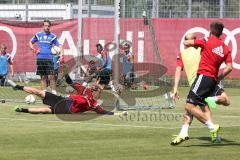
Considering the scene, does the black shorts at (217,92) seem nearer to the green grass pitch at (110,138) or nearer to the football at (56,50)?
the green grass pitch at (110,138)

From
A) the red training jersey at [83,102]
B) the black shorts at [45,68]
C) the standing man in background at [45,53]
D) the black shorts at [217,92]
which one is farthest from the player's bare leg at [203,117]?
the black shorts at [45,68]

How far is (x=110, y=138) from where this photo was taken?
1538cm

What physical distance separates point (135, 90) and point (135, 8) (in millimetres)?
6576

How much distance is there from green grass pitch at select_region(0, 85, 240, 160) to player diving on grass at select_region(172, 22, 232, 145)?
60 cm

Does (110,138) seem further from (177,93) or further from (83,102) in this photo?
(83,102)

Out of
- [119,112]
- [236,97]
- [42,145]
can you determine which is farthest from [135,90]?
[42,145]

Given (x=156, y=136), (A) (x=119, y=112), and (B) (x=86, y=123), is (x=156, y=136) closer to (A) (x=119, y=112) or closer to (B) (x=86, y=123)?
(B) (x=86, y=123)

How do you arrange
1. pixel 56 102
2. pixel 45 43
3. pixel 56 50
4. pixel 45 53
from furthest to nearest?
pixel 45 53 → pixel 45 43 → pixel 56 50 → pixel 56 102

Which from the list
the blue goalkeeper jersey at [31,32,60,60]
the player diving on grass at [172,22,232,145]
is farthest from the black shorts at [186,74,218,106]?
the blue goalkeeper jersey at [31,32,60,60]

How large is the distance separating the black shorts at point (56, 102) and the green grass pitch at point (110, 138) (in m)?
0.29

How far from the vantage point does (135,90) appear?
29938mm

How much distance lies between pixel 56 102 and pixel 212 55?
17.7ft

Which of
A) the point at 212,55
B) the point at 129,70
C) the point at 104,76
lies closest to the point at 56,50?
the point at 104,76

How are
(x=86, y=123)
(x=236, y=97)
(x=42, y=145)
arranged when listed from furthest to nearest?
A: (x=236, y=97), (x=86, y=123), (x=42, y=145)
